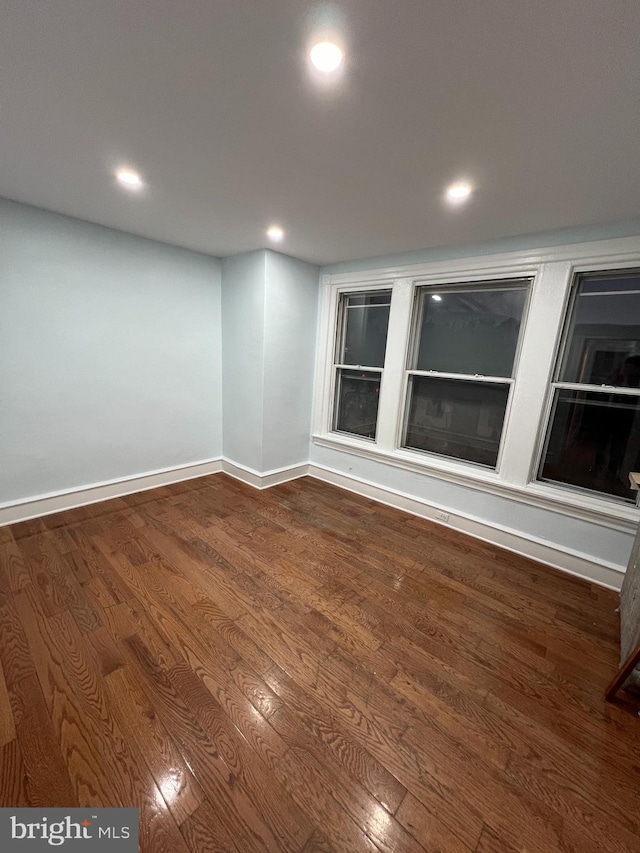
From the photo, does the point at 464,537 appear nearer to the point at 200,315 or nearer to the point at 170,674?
the point at 170,674

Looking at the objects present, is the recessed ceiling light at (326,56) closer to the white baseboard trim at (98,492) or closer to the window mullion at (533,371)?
the window mullion at (533,371)

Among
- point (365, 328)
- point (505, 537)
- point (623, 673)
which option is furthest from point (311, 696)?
point (365, 328)

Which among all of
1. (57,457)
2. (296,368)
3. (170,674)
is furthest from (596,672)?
(57,457)

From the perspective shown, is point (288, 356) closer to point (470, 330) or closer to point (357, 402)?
point (357, 402)

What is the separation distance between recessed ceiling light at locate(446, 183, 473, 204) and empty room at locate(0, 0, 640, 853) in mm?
59

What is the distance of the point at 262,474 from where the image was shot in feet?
11.6

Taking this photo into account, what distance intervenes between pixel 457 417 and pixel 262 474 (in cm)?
210

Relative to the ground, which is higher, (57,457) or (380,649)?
(57,457)

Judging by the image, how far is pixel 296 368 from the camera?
3.64 metres

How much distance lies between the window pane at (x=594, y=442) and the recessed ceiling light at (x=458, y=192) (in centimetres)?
156

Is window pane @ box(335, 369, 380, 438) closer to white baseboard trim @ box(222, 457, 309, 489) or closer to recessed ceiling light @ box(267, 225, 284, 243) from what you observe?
white baseboard trim @ box(222, 457, 309, 489)

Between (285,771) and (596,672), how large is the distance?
64.1 inches

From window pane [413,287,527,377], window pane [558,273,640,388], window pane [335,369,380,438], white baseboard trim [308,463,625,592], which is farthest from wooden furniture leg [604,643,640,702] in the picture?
window pane [335,369,380,438]

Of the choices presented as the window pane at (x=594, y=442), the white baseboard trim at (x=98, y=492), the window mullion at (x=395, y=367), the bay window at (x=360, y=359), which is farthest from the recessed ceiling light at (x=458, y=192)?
the white baseboard trim at (x=98, y=492)
